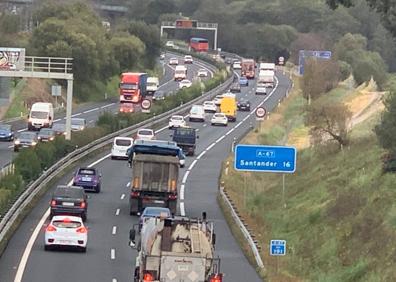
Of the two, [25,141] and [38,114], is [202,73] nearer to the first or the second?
[38,114]

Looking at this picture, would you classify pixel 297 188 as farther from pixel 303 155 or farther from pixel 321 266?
pixel 321 266

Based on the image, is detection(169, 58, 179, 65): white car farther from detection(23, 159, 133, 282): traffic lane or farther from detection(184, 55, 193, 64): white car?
detection(23, 159, 133, 282): traffic lane

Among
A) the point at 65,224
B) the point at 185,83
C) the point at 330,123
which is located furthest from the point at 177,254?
the point at 185,83

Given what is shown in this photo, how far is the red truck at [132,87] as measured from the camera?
10956 centimetres

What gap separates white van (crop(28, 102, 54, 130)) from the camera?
83062mm

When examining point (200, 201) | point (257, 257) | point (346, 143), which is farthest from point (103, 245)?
point (346, 143)

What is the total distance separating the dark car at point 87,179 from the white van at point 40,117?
89.4ft

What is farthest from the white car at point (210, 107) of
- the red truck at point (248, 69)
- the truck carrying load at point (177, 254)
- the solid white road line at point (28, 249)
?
the truck carrying load at point (177, 254)

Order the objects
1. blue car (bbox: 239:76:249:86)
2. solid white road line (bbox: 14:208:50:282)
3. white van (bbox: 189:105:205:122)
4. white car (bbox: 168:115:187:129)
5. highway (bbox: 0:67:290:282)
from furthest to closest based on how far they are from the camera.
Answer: blue car (bbox: 239:76:249:86), white van (bbox: 189:105:205:122), white car (bbox: 168:115:187:129), highway (bbox: 0:67:290:282), solid white road line (bbox: 14:208:50:282)

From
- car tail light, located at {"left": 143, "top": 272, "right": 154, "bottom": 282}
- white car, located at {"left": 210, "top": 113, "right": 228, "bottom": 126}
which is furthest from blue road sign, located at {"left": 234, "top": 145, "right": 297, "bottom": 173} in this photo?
white car, located at {"left": 210, "top": 113, "right": 228, "bottom": 126}

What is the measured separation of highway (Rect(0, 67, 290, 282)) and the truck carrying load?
6318mm

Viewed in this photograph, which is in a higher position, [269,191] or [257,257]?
[257,257]

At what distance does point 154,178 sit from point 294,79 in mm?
103983

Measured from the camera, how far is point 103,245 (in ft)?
135
